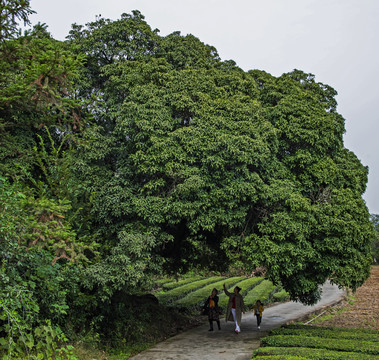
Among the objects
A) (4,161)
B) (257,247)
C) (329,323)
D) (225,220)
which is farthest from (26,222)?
(329,323)

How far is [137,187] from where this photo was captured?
11656 millimetres

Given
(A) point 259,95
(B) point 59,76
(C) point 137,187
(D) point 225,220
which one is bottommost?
(D) point 225,220

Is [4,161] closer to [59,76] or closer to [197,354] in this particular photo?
[59,76]

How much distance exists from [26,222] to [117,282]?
371 cm

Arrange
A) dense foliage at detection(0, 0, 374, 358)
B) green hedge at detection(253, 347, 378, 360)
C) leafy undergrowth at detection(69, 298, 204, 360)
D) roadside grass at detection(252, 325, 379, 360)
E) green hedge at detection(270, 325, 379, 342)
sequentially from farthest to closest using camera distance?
green hedge at detection(270, 325, 379, 342) < leafy undergrowth at detection(69, 298, 204, 360) < dense foliage at detection(0, 0, 374, 358) < roadside grass at detection(252, 325, 379, 360) < green hedge at detection(253, 347, 378, 360)

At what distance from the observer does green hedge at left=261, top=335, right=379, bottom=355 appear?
347 inches

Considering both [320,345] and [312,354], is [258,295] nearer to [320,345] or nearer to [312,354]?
[320,345]

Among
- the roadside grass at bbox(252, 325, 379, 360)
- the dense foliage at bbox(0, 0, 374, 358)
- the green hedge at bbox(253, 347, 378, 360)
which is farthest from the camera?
the dense foliage at bbox(0, 0, 374, 358)

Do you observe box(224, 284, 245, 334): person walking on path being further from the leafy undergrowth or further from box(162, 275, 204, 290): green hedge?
box(162, 275, 204, 290): green hedge

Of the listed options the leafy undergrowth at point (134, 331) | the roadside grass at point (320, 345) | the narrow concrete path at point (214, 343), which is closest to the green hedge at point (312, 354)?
the roadside grass at point (320, 345)

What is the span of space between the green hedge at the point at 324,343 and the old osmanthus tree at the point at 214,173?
171cm

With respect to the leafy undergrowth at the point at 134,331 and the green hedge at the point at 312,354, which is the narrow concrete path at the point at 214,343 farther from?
the green hedge at the point at 312,354

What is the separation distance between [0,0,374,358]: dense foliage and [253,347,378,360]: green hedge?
236 cm

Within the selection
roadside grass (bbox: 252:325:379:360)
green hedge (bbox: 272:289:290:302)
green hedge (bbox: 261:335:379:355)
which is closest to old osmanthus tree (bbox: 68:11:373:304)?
roadside grass (bbox: 252:325:379:360)
